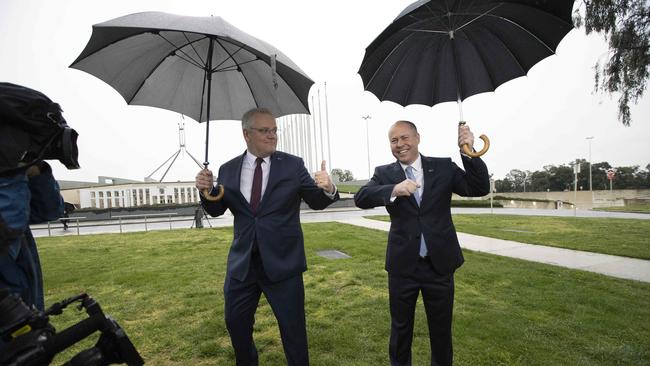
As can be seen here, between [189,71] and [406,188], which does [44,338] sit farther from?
[189,71]

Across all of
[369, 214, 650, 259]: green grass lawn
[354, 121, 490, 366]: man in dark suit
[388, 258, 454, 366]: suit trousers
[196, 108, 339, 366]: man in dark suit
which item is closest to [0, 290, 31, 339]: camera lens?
[196, 108, 339, 366]: man in dark suit

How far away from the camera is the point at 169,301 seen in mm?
5594

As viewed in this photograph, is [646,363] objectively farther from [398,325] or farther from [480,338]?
[398,325]

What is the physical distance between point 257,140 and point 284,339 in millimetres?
1533

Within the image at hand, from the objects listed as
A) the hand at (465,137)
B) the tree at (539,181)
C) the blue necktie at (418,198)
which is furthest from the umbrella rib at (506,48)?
the tree at (539,181)

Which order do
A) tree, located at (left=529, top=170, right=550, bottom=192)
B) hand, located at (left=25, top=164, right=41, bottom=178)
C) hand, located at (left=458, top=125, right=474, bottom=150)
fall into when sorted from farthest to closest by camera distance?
tree, located at (left=529, top=170, right=550, bottom=192) < hand, located at (left=458, top=125, right=474, bottom=150) < hand, located at (left=25, top=164, right=41, bottom=178)

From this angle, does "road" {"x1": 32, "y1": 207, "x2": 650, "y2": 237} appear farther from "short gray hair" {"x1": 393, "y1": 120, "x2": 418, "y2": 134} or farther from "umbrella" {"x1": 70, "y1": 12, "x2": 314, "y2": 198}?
"short gray hair" {"x1": 393, "y1": 120, "x2": 418, "y2": 134}

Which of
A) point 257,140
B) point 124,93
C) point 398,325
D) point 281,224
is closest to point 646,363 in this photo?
point 398,325

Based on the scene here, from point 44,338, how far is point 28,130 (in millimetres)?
877

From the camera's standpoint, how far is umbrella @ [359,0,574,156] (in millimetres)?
2873

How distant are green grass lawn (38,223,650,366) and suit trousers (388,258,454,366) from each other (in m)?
0.64

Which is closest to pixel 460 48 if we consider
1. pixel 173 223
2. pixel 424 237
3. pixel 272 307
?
pixel 424 237

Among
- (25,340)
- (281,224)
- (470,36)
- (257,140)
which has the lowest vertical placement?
(25,340)

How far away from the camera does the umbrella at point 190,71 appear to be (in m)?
2.89
